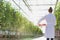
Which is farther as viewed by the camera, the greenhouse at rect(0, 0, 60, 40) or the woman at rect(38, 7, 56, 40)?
the greenhouse at rect(0, 0, 60, 40)

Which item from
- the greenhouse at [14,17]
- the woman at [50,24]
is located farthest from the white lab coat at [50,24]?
the greenhouse at [14,17]

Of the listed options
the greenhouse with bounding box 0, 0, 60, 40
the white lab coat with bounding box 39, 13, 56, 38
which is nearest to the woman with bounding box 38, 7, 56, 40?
the white lab coat with bounding box 39, 13, 56, 38

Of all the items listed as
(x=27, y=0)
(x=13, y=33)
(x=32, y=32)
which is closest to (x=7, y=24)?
(x=13, y=33)

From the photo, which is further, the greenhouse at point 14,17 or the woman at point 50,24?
the greenhouse at point 14,17

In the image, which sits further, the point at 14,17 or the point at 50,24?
the point at 14,17

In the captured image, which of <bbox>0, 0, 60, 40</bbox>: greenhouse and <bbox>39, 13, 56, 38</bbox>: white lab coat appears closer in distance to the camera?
<bbox>39, 13, 56, 38</bbox>: white lab coat

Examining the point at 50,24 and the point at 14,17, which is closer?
the point at 50,24

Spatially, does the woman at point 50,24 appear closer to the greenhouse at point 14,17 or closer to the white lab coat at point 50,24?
the white lab coat at point 50,24

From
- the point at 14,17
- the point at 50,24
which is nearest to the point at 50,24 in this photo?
the point at 50,24

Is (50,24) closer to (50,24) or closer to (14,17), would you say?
(50,24)

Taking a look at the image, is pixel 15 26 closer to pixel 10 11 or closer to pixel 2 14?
pixel 10 11

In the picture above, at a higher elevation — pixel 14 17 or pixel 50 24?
pixel 14 17

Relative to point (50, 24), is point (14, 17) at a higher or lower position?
higher

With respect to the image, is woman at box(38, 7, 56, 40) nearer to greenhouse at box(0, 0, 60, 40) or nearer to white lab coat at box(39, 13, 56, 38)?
white lab coat at box(39, 13, 56, 38)
